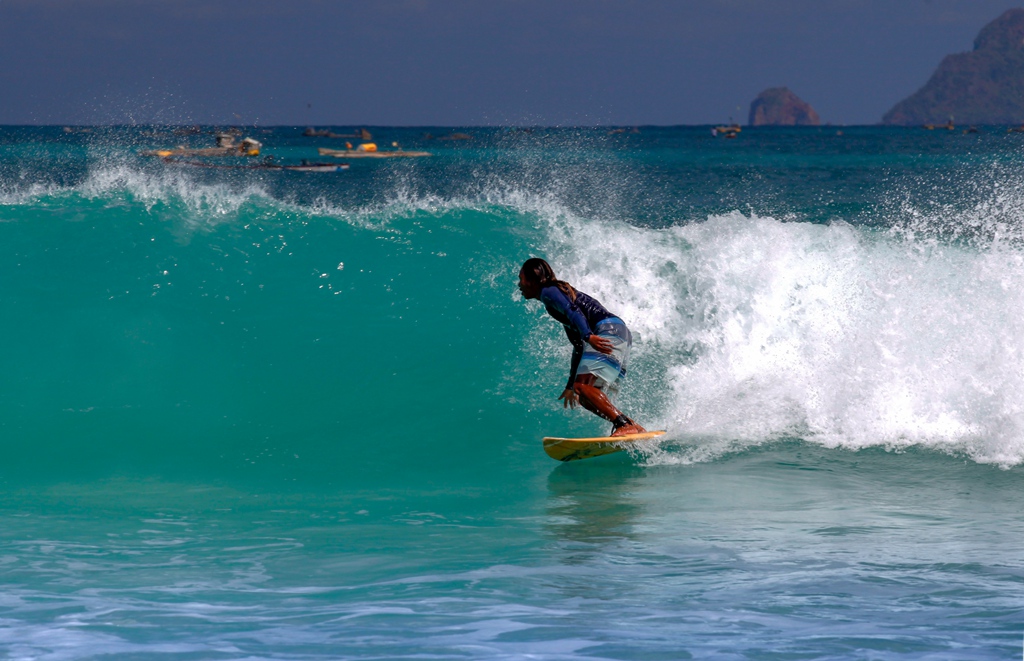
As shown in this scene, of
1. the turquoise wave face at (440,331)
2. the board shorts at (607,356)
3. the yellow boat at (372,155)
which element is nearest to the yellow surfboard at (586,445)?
the board shorts at (607,356)

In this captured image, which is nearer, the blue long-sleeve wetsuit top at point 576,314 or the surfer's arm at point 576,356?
the blue long-sleeve wetsuit top at point 576,314

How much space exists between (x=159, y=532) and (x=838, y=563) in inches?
143

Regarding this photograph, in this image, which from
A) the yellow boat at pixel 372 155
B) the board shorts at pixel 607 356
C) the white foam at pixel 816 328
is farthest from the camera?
the yellow boat at pixel 372 155

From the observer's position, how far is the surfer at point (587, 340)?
6.86 m

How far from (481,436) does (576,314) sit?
1674 millimetres

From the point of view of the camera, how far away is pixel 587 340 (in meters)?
6.87

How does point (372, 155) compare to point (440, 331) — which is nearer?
point (440, 331)

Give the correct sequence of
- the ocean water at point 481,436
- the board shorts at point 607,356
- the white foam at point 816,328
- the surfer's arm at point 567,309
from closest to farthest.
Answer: the ocean water at point 481,436 < the surfer's arm at point 567,309 < the board shorts at point 607,356 < the white foam at point 816,328

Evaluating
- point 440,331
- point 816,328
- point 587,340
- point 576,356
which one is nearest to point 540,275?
point 587,340

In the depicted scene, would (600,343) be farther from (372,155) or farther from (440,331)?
(372,155)

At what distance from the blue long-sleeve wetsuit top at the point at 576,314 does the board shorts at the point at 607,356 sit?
48 millimetres

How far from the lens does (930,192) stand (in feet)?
122

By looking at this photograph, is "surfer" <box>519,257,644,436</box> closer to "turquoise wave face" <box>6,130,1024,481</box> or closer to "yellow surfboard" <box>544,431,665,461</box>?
"yellow surfboard" <box>544,431,665,461</box>

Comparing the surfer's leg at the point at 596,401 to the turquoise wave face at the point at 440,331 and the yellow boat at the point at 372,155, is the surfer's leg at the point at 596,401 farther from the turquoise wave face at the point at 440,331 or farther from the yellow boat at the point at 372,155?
the yellow boat at the point at 372,155
